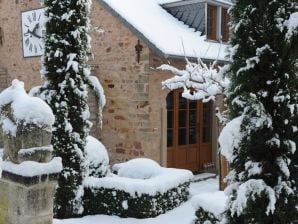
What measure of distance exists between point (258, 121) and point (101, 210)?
4.56 metres

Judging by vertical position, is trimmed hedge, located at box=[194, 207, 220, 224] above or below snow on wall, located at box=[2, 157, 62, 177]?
below

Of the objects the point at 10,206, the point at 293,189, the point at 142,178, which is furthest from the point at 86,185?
the point at 293,189

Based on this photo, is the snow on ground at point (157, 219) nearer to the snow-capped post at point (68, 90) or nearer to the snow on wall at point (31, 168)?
the snow-capped post at point (68, 90)

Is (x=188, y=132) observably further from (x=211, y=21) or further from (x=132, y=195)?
(x=132, y=195)

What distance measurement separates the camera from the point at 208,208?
4848 millimetres

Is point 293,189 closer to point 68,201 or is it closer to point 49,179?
point 49,179

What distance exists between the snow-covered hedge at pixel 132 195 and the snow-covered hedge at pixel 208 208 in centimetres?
157

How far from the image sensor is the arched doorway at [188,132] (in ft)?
32.2

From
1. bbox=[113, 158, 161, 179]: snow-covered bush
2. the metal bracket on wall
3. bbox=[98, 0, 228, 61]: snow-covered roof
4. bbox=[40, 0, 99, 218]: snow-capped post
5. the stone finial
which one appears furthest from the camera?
the metal bracket on wall

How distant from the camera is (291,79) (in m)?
3.01

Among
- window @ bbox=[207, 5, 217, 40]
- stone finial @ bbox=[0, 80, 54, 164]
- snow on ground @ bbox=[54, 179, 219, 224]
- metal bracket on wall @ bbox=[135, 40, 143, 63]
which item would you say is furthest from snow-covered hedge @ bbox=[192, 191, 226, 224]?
window @ bbox=[207, 5, 217, 40]

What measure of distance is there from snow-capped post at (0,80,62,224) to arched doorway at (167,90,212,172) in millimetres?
5914

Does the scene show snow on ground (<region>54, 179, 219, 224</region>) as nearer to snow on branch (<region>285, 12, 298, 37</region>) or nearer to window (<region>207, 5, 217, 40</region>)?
snow on branch (<region>285, 12, 298, 37</region>)

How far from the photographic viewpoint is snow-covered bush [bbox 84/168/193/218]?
6.56 m
